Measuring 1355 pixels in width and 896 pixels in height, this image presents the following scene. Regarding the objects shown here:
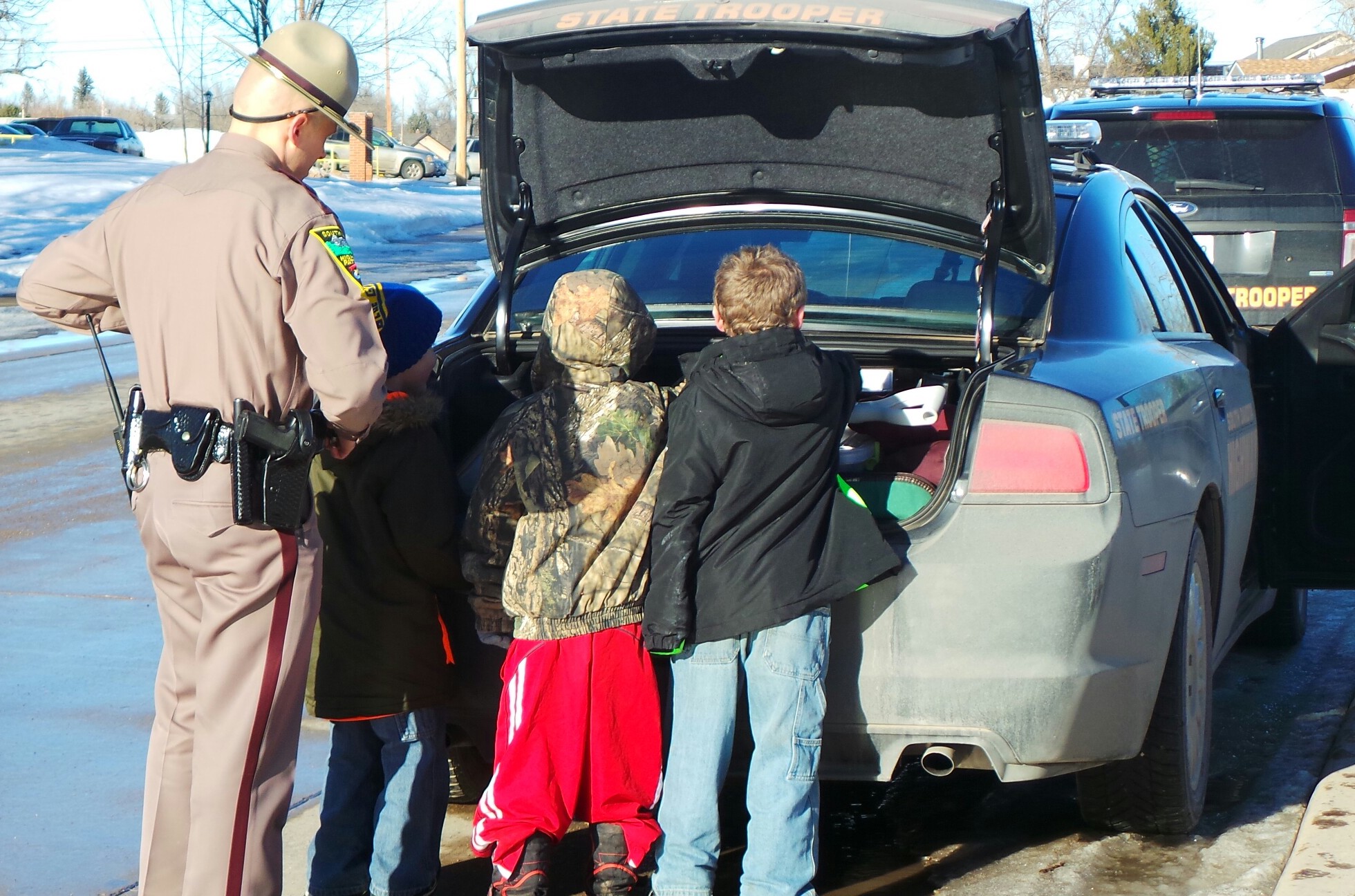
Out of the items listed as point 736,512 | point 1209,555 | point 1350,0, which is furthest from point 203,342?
point 1350,0

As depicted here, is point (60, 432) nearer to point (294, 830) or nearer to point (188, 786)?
point (294, 830)

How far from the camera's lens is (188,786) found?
3.03m

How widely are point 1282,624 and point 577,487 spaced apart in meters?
3.24

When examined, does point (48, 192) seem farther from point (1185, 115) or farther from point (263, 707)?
point (263, 707)

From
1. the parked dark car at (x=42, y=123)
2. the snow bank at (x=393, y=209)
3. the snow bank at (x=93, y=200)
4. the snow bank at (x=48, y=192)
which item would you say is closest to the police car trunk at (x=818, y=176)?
the snow bank at (x=48, y=192)

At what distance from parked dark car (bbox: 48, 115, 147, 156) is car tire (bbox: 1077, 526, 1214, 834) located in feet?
134

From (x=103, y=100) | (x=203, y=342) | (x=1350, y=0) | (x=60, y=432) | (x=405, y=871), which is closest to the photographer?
(x=203, y=342)

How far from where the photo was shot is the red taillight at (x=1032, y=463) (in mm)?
3115

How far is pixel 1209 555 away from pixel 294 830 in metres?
2.44

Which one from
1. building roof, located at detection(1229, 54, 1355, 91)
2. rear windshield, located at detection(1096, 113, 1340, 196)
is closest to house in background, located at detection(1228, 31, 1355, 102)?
building roof, located at detection(1229, 54, 1355, 91)

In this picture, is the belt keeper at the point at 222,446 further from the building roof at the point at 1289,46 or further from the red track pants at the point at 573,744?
the building roof at the point at 1289,46

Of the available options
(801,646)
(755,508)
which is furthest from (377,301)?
(801,646)

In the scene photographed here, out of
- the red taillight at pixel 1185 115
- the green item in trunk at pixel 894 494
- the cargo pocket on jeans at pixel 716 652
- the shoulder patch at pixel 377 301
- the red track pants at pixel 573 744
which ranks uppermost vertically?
the red taillight at pixel 1185 115

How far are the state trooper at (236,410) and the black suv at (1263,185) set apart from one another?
612 centimetres
